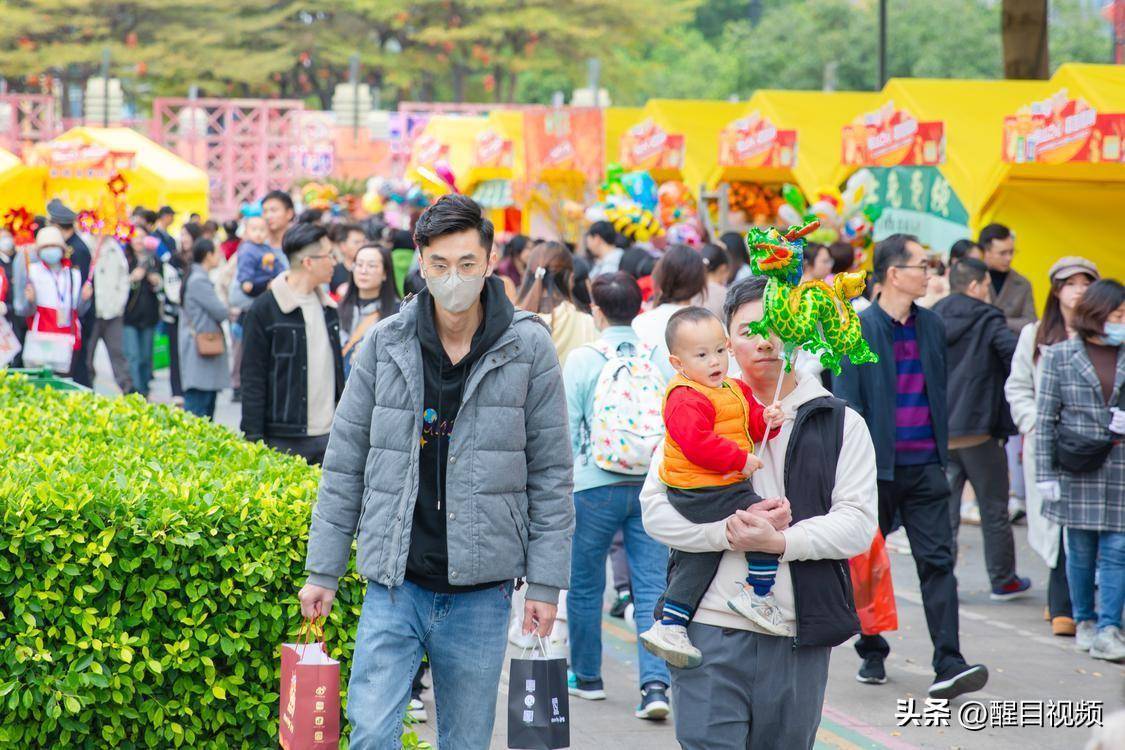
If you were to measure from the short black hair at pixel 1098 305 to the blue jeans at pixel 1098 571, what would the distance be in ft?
3.24

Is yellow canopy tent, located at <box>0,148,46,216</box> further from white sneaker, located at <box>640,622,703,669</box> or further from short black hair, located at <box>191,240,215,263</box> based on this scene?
white sneaker, located at <box>640,622,703,669</box>

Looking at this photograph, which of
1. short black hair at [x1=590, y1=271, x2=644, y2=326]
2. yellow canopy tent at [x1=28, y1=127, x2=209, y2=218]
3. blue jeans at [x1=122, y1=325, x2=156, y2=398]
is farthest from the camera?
yellow canopy tent at [x1=28, y1=127, x2=209, y2=218]

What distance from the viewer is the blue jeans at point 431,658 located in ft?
12.8

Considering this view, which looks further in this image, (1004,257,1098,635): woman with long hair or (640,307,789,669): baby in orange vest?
(1004,257,1098,635): woman with long hair

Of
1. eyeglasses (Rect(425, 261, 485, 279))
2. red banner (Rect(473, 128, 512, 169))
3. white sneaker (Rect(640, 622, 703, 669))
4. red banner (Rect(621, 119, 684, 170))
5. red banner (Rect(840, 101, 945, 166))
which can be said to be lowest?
white sneaker (Rect(640, 622, 703, 669))

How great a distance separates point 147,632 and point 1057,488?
4.62m

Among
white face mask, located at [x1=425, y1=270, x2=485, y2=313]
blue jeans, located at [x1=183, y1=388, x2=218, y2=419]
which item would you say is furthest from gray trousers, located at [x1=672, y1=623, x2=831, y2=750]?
blue jeans, located at [x1=183, y1=388, x2=218, y2=419]

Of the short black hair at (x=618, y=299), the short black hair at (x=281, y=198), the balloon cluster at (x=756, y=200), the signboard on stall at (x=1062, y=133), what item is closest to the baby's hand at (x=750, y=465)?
the short black hair at (x=618, y=299)

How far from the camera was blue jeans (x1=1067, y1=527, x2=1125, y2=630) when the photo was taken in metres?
7.33

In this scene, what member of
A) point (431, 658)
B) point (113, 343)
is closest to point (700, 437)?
point (431, 658)

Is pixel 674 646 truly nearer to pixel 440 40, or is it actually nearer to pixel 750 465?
pixel 750 465

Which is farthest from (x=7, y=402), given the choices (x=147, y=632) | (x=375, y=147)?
(x=375, y=147)

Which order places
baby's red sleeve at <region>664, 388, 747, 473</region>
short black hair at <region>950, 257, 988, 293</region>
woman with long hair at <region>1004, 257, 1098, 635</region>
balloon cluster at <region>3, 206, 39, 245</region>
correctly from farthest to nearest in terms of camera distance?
balloon cluster at <region>3, 206, 39, 245</region>, short black hair at <region>950, 257, 988, 293</region>, woman with long hair at <region>1004, 257, 1098, 635</region>, baby's red sleeve at <region>664, 388, 747, 473</region>

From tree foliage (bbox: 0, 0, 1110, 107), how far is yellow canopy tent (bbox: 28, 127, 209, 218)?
2477 centimetres
